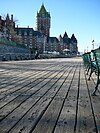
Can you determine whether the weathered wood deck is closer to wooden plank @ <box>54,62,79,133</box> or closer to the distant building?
wooden plank @ <box>54,62,79,133</box>

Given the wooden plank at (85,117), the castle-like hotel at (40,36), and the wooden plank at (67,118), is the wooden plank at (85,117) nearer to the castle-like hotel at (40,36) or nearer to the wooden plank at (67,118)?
the wooden plank at (67,118)

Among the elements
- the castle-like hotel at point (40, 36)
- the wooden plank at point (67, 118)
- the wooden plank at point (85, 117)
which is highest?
the castle-like hotel at point (40, 36)

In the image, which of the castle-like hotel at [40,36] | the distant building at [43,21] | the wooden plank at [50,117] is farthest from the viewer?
the distant building at [43,21]

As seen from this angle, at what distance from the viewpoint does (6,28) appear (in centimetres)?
8350

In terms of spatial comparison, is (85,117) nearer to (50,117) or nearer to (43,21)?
(50,117)

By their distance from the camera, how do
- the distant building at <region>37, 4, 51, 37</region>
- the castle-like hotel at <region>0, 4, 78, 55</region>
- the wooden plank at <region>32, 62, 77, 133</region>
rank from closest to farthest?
the wooden plank at <region>32, 62, 77, 133</region> < the castle-like hotel at <region>0, 4, 78, 55</region> < the distant building at <region>37, 4, 51, 37</region>

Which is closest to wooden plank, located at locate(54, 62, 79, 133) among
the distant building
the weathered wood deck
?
the weathered wood deck

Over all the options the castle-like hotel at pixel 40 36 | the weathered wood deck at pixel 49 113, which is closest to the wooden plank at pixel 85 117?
the weathered wood deck at pixel 49 113

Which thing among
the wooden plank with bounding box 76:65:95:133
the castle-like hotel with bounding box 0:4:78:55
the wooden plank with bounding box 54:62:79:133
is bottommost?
the wooden plank with bounding box 76:65:95:133

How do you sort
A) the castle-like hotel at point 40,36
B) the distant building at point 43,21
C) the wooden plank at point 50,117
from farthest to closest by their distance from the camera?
1. the distant building at point 43,21
2. the castle-like hotel at point 40,36
3. the wooden plank at point 50,117

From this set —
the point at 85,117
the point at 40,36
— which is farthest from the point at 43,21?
the point at 85,117

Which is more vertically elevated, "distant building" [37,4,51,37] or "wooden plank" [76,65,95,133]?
"distant building" [37,4,51,37]

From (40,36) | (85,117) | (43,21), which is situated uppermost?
(43,21)

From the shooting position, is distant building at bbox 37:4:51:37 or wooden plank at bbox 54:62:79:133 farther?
distant building at bbox 37:4:51:37
